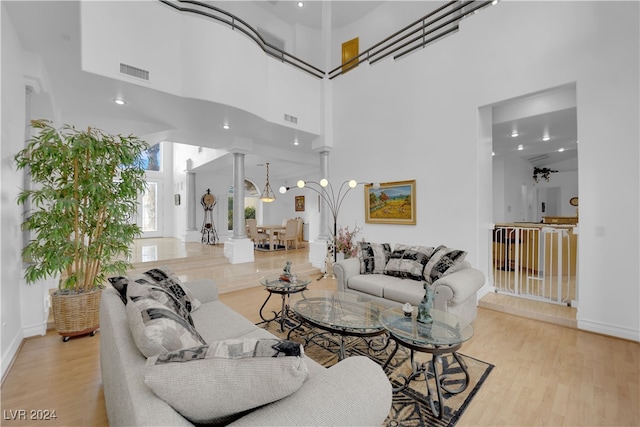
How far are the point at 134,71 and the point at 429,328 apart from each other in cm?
438

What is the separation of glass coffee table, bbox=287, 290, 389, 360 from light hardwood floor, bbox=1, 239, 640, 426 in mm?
804

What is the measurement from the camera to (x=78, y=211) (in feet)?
9.18

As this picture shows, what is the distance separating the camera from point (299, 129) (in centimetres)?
553

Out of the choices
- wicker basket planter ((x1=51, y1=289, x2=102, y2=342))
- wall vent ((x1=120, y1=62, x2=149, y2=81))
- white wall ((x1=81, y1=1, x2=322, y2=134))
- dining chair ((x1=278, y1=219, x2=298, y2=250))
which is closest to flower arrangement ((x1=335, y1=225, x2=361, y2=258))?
white wall ((x1=81, y1=1, x2=322, y2=134))

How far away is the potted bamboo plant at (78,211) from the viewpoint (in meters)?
2.64

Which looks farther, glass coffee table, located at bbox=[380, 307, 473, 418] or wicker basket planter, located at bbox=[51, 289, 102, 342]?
wicker basket planter, located at bbox=[51, 289, 102, 342]

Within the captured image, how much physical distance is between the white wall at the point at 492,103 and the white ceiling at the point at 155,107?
715 mm

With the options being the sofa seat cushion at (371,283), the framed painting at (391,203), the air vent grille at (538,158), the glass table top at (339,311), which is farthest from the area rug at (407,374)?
the air vent grille at (538,158)

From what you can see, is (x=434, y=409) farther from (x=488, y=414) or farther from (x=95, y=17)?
(x=95, y=17)

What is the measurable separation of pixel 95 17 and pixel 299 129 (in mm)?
3241

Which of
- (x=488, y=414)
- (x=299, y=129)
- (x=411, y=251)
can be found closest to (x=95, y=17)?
(x=299, y=129)

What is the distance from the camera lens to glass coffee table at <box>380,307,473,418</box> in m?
1.85

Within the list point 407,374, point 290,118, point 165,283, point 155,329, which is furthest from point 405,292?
point 290,118

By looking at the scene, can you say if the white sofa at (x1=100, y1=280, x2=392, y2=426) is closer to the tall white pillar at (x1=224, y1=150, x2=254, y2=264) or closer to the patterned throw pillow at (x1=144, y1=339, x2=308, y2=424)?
the patterned throw pillow at (x1=144, y1=339, x2=308, y2=424)
